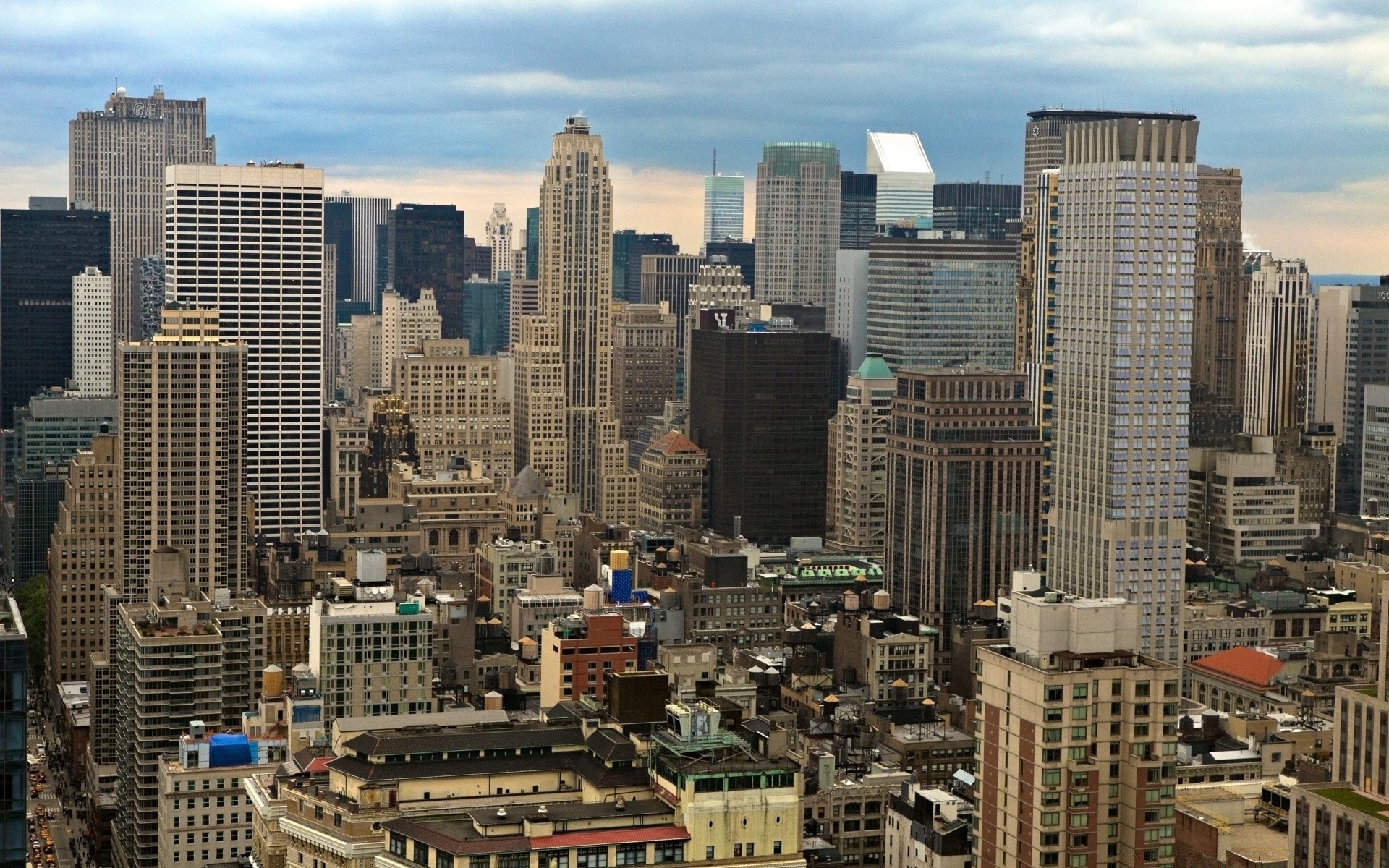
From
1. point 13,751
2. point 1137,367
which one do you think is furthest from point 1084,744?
point 1137,367

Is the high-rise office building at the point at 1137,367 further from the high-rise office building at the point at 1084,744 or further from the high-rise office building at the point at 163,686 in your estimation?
the high-rise office building at the point at 1084,744

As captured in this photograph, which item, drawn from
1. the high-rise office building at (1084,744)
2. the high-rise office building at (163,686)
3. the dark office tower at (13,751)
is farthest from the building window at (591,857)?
the high-rise office building at (163,686)

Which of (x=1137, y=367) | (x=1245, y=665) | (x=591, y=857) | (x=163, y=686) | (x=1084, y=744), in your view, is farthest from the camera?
(x=1245, y=665)

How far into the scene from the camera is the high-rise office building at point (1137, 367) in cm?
17925

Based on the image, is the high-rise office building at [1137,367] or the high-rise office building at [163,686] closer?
the high-rise office building at [163,686]

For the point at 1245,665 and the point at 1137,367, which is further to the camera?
the point at 1245,665

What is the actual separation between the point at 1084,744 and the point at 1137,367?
87.2m

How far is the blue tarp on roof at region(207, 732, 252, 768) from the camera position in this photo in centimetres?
14600

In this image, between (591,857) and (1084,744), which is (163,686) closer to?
(591,857)

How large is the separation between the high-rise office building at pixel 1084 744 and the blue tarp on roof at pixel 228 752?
65484mm

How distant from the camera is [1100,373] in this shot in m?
183

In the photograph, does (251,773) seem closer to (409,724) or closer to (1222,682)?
(409,724)

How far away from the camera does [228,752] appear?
5763 inches

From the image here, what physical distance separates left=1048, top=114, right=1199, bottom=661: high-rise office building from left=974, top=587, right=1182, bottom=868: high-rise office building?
8031 centimetres
